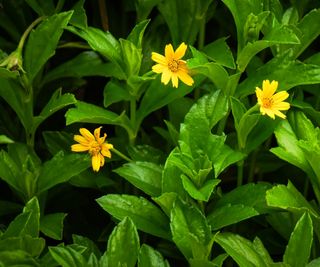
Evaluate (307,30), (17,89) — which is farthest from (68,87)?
(307,30)

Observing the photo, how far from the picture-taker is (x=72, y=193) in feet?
4.38

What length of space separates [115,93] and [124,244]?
12.0 inches

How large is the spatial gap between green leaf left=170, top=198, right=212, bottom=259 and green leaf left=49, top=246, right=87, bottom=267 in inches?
5.4

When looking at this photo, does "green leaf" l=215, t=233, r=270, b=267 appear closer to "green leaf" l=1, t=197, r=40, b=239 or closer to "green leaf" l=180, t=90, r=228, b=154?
"green leaf" l=180, t=90, r=228, b=154

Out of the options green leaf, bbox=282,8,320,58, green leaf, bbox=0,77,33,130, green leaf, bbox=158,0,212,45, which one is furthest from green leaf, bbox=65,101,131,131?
green leaf, bbox=282,8,320,58

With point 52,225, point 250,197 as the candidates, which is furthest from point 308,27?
point 52,225

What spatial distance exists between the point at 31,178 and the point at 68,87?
0.96 ft

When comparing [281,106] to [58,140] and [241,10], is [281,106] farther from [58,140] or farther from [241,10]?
[58,140]

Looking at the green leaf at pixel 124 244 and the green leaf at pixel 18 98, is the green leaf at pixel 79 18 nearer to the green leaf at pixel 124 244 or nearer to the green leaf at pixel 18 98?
the green leaf at pixel 18 98

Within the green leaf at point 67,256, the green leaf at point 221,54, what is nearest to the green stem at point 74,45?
the green leaf at point 221,54

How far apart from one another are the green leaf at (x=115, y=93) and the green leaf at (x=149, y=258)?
0.28 metres

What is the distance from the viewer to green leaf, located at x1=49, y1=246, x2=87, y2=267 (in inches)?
39.7

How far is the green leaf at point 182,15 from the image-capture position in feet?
4.21

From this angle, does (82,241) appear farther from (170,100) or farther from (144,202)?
(170,100)
